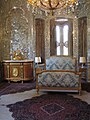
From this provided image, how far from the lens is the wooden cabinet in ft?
21.8

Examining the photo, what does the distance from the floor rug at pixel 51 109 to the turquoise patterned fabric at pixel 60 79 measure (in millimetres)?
389

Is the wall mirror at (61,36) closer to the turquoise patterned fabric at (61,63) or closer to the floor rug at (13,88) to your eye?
the turquoise patterned fabric at (61,63)

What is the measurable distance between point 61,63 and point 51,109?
2.89m

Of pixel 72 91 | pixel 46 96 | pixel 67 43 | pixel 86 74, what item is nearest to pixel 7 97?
pixel 46 96

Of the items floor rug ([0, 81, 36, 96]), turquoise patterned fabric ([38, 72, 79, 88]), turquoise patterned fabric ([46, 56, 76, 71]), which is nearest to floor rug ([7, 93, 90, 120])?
turquoise patterned fabric ([38, 72, 79, 88])

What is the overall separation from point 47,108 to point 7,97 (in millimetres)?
1398

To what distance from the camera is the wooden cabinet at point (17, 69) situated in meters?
6.64

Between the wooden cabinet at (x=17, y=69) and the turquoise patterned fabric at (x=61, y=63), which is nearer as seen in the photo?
the turquoise patterned fabric at (x=61, y=63)

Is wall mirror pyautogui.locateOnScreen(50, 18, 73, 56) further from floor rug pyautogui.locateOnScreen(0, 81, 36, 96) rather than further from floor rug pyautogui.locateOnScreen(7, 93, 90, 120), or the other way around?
floor rug pyautogui.locateOnScreen(7, 93, 90, 120)

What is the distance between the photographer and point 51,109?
3.60 metres

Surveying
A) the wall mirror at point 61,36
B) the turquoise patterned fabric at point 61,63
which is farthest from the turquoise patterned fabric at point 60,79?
the wall mirror at point 61,36

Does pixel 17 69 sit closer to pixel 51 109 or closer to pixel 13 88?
pixel 13 88

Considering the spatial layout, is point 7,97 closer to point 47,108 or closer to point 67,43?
point 47,108

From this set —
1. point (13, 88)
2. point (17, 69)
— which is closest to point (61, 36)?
point (17, 69)
